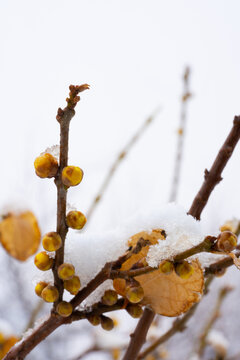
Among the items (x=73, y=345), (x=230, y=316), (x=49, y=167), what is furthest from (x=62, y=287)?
(x=230, y=316)

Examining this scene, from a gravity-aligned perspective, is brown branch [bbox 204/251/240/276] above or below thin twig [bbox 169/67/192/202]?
below

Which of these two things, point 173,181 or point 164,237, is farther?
point 173,181

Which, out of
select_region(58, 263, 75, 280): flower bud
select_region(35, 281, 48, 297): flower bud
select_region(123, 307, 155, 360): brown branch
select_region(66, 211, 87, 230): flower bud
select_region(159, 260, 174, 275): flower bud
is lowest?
select_region(123, 307, 155, 360): brown branch

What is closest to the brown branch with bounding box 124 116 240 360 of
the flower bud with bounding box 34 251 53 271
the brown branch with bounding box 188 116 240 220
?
the brown branch with bounding box 188 116 240 220

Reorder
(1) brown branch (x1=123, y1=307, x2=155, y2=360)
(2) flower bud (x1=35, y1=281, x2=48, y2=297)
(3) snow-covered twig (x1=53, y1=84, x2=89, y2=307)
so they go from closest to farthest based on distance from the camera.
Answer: (3) snow-covered twig (x1=53, y1=84, x2=89, y2=307)
(2) flower bud (x1=35, y1=281, x2=48, y2=297)
(1) brown branch (x1=123, y1=307, x2=155, y2=360)

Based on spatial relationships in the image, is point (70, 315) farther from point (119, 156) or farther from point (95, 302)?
point (119, 156)

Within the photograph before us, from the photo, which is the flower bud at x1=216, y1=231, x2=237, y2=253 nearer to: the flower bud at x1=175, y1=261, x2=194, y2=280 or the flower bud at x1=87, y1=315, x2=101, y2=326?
the flower bud at x1=175, y1=261, x2=194, y2=280

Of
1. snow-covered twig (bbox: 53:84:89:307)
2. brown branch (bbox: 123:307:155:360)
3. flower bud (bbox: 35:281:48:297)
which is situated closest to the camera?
snow-covered twig (bbox: 53:84:89:307)

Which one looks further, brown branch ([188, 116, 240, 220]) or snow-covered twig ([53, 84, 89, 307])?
brown branch ([188, 116, 240, 220])
